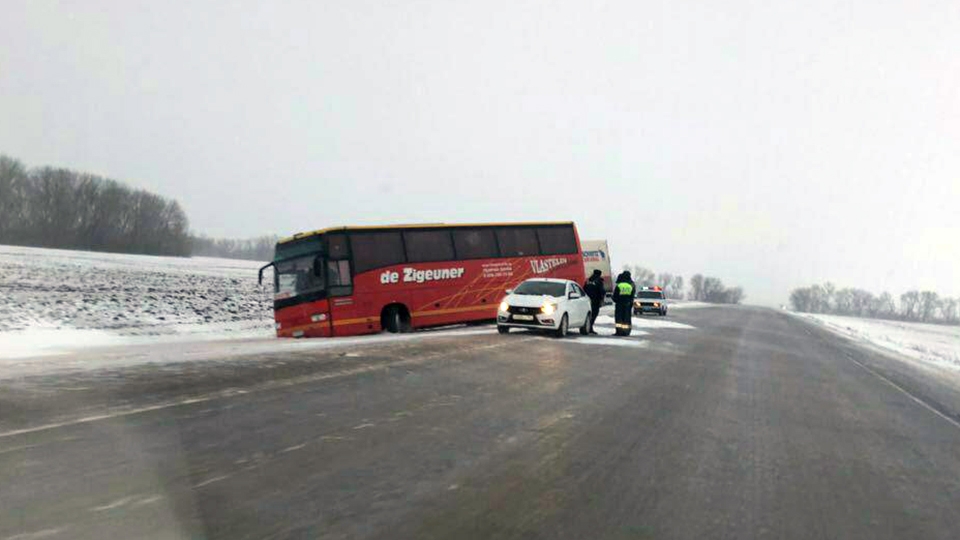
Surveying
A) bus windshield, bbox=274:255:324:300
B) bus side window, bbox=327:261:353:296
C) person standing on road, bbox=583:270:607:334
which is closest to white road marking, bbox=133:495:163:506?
bus side window, bbox=327:261:353:296

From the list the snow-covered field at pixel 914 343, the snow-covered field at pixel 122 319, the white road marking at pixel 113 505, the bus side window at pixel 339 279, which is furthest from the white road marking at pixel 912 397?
the bus side window at pixel 339 279

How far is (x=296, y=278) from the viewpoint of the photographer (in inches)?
801

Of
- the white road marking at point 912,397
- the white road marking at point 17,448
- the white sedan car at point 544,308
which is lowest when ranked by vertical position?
the white road marking at point 912,397

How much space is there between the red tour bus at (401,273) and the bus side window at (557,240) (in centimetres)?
4

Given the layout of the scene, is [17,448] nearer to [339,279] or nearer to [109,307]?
[339,279]

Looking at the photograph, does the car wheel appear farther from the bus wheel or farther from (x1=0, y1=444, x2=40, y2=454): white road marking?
(x1=0, y1=444, x2=40, y2=454): white road marking

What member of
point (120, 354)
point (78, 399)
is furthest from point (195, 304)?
point (78, 399)

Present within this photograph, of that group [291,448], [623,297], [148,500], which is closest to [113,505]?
[148,500]

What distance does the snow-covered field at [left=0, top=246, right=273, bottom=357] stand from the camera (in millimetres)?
19578

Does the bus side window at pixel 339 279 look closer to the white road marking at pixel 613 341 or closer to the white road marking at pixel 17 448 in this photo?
the white road marking at pixel 613 341

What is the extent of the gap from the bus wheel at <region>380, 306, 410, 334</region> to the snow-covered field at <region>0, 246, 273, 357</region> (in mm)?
5600

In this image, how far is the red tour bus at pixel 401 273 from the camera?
19859 mm

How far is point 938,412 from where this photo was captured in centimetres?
1001

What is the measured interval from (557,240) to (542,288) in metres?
7.23
